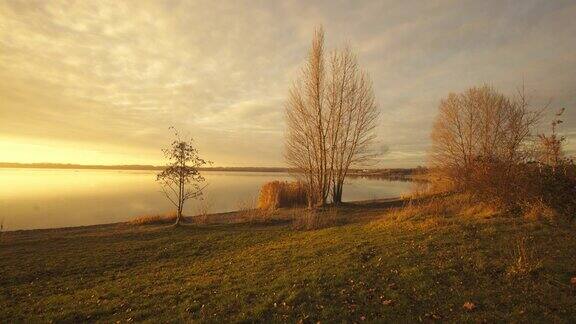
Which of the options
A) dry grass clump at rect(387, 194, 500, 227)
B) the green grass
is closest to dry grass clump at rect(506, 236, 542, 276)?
the green grass

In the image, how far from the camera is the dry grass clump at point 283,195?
91.0 feet

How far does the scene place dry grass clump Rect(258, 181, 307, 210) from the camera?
27745 mm

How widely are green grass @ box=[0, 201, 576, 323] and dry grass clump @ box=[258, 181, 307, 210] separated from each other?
43.2ft

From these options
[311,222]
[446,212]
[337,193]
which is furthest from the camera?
[337,193]

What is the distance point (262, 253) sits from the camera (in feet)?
39.1

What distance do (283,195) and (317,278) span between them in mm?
20215

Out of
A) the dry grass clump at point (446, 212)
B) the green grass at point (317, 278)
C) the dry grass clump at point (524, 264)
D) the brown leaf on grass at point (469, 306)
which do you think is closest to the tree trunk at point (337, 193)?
the dry grass clump at point (446, 212)

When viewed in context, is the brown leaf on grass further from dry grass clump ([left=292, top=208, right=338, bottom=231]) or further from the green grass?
dry grass clump ([left=292, top=208, right=338, bottom=231])

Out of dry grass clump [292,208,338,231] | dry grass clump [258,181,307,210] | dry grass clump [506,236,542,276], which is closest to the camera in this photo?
dry grass clump [506,236,542,276]

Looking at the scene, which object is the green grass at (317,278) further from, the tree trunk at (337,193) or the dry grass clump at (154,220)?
the tree trunk at (337,193)

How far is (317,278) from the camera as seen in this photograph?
7.89 meters

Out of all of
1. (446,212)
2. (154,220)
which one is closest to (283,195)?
(154,220)

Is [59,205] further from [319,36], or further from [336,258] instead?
[336,258]

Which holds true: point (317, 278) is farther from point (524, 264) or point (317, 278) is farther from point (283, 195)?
point (283, 195)
